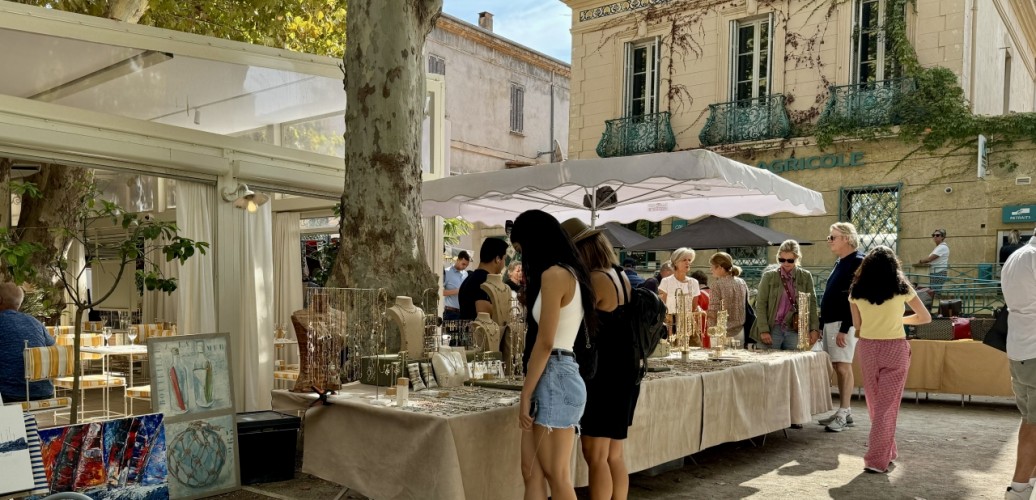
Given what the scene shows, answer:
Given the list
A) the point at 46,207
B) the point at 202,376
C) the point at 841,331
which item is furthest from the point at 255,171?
the point at 841,331

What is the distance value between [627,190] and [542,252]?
4.47 meters

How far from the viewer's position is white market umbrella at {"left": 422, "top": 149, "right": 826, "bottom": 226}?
5.29 meters

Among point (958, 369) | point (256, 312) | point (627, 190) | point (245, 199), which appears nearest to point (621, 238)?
point (627, 190)

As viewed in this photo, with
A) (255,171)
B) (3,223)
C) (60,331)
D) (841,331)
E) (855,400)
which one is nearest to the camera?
(841,331)

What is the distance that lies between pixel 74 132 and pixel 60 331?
4.20 meters

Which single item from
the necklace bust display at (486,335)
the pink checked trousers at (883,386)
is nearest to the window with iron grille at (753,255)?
the pink checked trousers at (883,386)

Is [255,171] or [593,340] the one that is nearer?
[593,340]

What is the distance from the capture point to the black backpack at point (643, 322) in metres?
3.50

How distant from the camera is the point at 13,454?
2666 millimetres

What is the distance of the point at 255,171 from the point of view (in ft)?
21.6

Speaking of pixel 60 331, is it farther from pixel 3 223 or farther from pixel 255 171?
pixel 255 171

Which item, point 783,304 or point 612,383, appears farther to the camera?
point 783,304

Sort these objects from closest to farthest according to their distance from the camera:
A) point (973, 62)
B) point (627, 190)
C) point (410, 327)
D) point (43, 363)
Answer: point (410, 327)
point (43, 363)
point (627, 190)
point (973, 62)

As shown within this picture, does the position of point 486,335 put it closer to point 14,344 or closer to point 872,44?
point 14,344
